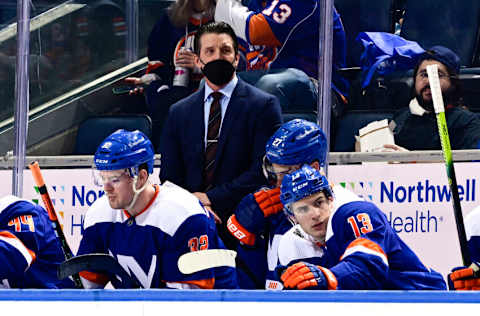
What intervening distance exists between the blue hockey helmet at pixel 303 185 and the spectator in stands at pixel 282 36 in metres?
0.81

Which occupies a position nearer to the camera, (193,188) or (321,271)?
(321,271)

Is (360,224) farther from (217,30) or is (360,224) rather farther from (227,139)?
(217,30)

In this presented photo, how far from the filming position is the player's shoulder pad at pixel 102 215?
3.35 metres

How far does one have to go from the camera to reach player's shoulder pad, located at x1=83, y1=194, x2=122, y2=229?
3352 millimetres

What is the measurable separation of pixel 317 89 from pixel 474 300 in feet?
5.73

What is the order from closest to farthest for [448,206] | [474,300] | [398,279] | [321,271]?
[474,300], [321,271], [398,279], [448,206]

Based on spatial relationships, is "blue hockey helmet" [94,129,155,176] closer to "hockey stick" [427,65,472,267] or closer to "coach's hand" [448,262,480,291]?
"hockey stick" [427,65,472,267]

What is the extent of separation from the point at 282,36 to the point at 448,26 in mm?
670

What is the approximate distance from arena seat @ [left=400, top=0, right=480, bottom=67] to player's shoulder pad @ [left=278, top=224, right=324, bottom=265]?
1079 mm

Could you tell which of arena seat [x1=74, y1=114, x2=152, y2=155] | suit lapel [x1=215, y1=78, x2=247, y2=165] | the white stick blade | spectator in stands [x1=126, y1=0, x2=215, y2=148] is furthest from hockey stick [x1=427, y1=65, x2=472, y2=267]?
arena seat [x1=74, y1=114, x2=152, y2=155]

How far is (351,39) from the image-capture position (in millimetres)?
3814

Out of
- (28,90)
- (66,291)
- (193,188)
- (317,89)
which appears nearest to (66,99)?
(28,90)

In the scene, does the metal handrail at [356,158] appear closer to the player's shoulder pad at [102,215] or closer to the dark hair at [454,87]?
the dark hair at [454,87]

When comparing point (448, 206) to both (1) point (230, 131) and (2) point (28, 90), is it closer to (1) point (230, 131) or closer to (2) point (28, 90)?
(1) point (230, 131)
